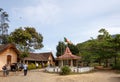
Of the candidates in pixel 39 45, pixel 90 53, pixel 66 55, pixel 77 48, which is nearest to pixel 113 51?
pixel 90 53

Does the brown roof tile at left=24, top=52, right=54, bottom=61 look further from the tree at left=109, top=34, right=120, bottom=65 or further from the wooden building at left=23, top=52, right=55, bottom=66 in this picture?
the tree at left=109, top=34, right=120, bottom=65

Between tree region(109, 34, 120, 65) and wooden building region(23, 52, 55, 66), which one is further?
wooden building region(23, 52, 55, 66)

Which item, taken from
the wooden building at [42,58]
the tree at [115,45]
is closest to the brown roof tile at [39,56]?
the wooden building at [42,58]

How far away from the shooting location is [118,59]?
4134 cm

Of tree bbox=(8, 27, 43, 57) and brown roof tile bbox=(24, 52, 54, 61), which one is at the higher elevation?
tree bbox=(8, 27, 43, 57)

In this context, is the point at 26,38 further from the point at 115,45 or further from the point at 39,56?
the point at 115,45

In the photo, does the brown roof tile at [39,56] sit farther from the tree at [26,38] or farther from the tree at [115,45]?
the tree at [115,45]

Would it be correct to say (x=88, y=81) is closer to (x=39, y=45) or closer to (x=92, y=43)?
(x=92, y=43)

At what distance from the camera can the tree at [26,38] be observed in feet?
192

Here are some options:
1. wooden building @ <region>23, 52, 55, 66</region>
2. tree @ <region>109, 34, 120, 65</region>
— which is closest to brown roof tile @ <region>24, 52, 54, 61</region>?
Answer: wooden building @ <region>23, 52, 55, 66</region>

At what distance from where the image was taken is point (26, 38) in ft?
196

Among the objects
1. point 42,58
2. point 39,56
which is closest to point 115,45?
point 42,58

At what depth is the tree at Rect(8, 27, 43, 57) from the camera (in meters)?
58.4

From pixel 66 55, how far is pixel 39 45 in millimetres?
23953
